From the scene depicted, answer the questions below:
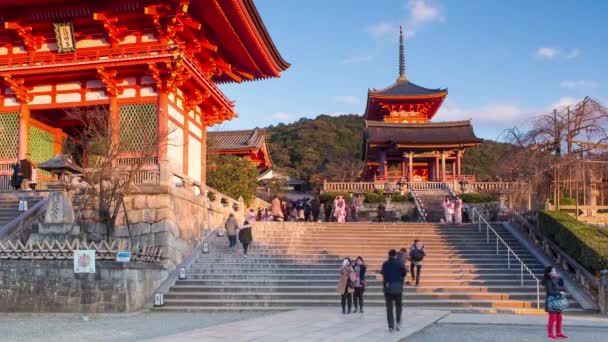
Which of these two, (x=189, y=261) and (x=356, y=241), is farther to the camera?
(x=356, y=241)

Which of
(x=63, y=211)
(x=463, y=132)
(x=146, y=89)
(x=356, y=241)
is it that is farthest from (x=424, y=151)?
(x=63, y=211)

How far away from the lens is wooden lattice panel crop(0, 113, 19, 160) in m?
24.2

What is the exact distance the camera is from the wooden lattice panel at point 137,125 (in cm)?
2217

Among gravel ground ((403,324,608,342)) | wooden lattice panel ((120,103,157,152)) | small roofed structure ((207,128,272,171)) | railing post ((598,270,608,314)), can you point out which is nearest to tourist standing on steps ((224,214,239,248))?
wooden lattice panel ((120,103,157,152))

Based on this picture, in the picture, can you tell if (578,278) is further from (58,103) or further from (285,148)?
(285,148)

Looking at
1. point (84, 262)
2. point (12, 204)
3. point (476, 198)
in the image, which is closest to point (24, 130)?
point (12, 204)

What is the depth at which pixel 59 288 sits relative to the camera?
16375 millimetres

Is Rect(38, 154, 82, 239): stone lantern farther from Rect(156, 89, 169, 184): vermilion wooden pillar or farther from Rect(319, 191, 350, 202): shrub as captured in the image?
Rect(319, 191, 350, 202): shrub

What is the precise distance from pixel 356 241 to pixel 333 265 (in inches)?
111

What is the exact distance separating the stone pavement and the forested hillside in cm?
4836

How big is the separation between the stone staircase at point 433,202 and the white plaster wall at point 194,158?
14566mm

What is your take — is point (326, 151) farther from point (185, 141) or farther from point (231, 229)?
point (231, 229)

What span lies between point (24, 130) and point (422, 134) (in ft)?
108

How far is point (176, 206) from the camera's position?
836 inches
